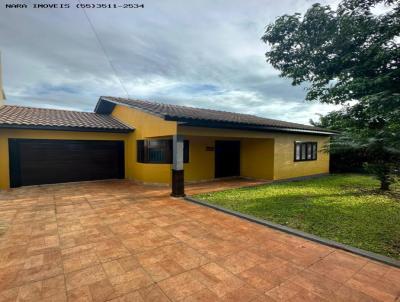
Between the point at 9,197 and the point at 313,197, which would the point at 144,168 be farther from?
the point at 313,197

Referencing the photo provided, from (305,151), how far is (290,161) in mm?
1929

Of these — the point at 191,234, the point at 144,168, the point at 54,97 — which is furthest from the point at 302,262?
the point at 54,97

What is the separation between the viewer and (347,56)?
11.7 feet

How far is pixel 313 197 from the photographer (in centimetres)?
844

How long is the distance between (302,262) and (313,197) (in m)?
5.57

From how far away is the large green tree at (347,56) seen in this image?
3.11m

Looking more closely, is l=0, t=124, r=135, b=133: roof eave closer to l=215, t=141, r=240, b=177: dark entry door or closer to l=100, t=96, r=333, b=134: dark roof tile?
l=100, t=96, r=333, b=134: dark roof tile

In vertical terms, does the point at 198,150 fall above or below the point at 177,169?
above

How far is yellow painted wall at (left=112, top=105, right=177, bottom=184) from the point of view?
9297mm

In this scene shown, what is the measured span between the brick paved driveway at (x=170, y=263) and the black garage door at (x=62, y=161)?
4.98m

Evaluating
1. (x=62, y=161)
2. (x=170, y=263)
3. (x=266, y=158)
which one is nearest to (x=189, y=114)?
(x=266, y=158)

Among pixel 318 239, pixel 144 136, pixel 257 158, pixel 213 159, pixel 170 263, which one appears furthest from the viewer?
pixel 257 158

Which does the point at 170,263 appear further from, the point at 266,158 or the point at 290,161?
the point at 290,161

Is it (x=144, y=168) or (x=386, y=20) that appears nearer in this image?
(x=386, y=20)
